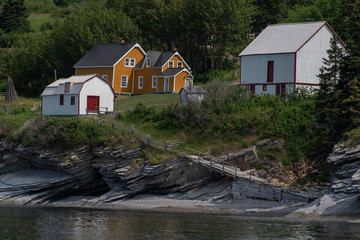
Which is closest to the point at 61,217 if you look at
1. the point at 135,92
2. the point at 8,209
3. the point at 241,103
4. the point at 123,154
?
the point at 8,209

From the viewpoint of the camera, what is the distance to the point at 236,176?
43.2 m

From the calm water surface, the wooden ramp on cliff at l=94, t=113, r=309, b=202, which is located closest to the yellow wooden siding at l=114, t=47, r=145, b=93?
the wooden ramp on cliff at l=94, t=113, r=309, b=202

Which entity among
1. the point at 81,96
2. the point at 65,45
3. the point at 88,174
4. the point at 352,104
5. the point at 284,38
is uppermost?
the point at 65,45

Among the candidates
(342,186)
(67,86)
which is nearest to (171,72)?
(67,86)

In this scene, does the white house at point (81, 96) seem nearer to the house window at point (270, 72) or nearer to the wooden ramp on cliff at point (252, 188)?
the house window at point (270, 72)

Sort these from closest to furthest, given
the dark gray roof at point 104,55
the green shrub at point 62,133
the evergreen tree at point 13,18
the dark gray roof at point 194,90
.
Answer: the green shrub at point 62,133 < the dark gray roof at point 194,90 < the dark gray roof at point 104,55 < the evergreen tree at point 13,18

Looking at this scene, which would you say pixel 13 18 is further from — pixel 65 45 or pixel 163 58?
pixel 163 58

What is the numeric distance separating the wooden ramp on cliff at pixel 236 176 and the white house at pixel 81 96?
10179 mm

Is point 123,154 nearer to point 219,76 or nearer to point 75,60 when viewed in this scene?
point 219,76

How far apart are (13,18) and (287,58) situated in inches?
2907

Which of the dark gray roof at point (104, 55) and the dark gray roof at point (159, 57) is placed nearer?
the dark gray roof at point (159, 57)

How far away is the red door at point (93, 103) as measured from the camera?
5841 cm

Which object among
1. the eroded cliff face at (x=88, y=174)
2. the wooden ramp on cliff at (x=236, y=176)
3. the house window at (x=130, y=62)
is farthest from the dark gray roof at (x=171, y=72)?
the eroded cliff face at (x=88, y=174)

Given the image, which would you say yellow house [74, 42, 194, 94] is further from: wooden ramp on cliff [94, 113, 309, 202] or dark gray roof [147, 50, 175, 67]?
wooden ramp on cliff [94, 113, 309, 202]
